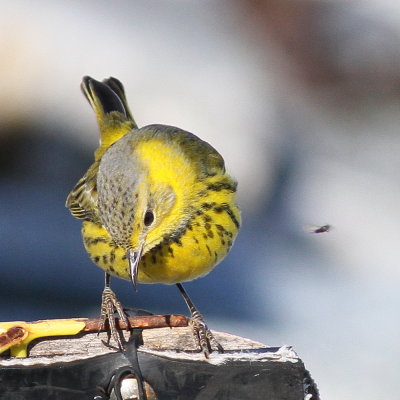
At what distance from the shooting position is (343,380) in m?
4.32

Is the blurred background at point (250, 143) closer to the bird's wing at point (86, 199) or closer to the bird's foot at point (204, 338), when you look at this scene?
the bird's wing at point (86, 199)

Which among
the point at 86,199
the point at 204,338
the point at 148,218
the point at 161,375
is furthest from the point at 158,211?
the point at 161,375

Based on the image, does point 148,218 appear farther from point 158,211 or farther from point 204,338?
point 204,338

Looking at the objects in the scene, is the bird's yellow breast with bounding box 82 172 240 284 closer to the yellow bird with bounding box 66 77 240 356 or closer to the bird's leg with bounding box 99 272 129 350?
the yellow bird with bounding box 66 77 240 356

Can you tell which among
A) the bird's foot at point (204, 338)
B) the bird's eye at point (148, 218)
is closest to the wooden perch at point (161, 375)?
the bird's foot at point (204, 338)

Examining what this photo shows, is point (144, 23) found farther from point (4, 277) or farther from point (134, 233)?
point (134, 233)

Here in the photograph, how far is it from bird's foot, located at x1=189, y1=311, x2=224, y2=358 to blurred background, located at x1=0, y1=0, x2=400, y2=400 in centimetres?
188

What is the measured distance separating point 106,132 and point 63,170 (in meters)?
1.34

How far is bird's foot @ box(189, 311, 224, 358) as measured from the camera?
8.18 ft

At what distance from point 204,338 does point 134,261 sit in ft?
1.67

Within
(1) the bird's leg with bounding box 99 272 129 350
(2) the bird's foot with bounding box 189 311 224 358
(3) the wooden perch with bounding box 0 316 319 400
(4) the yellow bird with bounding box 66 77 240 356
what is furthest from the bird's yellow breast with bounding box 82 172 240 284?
(3) the wooden perch with bounding box 0 316 319 400

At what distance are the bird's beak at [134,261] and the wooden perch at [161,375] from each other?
0.50m

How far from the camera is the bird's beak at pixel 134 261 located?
9.75 ft

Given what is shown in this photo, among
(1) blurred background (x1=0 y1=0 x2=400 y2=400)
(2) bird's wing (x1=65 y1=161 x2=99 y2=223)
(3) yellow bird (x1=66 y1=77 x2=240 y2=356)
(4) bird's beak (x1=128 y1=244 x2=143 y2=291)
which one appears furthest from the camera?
(1) blurred background (x1=0 y1=0 x2=400 y2=400)
